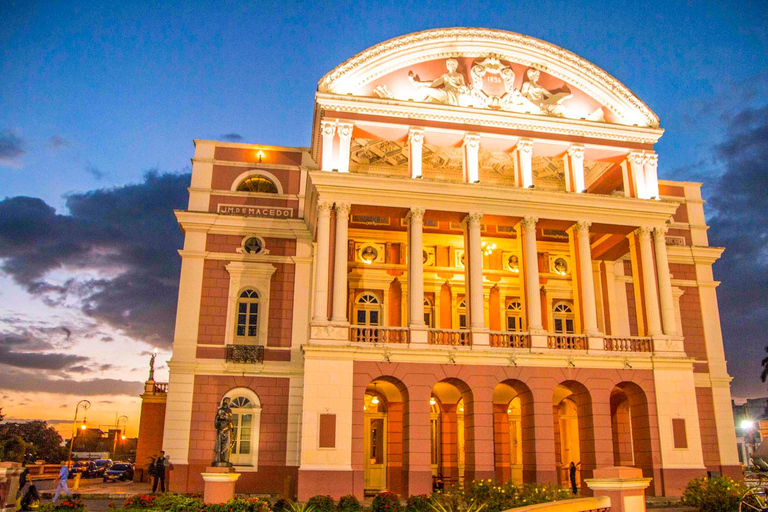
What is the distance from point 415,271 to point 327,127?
698cm

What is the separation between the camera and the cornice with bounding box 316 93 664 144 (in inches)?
1105

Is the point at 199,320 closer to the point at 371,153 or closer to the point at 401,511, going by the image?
the point at 371,153

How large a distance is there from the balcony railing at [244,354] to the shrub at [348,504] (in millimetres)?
8659

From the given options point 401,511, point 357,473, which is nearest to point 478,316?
point 357,473

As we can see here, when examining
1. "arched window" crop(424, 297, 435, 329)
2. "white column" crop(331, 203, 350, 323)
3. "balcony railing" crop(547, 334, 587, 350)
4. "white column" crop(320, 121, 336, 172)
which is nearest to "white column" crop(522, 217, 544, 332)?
"balcony railing" crop(547, 334, 587, 350)

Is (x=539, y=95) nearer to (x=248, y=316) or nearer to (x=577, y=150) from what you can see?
(x=577, y=150)

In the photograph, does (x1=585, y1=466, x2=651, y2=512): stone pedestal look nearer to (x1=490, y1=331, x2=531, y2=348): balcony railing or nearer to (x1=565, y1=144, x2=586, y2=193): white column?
(x1=490, y1=331, x2=531, y2=348): balcony railing

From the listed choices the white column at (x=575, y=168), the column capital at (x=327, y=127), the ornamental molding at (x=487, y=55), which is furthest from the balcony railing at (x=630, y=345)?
the column capital at (x=327, y=127)

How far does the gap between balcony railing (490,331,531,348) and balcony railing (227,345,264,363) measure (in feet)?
32.2

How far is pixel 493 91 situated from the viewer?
29781mm

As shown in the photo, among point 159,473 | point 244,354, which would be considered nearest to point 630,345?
point 244,354

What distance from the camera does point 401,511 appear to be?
1928cm

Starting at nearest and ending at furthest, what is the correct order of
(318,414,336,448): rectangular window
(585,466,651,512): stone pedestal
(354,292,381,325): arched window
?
(585,466,651,512): stone pedestal → (318,414,336,448): rectangular window → (354,292,381,325): arched window

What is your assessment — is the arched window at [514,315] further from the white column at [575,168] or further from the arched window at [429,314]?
the white column at [575,168]
